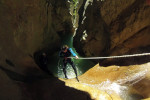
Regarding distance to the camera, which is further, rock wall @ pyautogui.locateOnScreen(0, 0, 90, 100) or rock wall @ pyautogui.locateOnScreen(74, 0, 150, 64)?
rock wall @ pyautogui.locateOnScreen(74, 0, 150, 64)

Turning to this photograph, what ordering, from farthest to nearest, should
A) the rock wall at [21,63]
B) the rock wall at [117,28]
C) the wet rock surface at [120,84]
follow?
the rock wall at [117,28] → the wet rock surface at [120,84] → the rock wall at [21,63]

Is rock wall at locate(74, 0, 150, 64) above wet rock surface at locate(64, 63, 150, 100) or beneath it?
above

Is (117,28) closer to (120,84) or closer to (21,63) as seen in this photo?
(120,84)

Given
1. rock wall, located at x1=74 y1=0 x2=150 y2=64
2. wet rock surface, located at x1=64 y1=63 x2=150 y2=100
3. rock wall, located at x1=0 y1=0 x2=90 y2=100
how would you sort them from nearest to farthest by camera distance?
rock wall, located at x1=0 y1=0 x2=90 y2=100 < wet rock surface, located at x1=64 y1=63 x2=150 y2=100 < rock wall, located at x1=74 y1=0 x2=150 y2=64

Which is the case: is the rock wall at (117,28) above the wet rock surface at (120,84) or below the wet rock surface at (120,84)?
above

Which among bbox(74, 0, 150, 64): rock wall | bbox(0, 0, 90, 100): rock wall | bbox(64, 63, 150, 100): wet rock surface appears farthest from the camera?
bbox(74, 0, 150, 64): rock wall

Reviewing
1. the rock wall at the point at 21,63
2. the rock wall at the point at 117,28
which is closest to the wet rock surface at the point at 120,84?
the rock wall at the point at 21,63

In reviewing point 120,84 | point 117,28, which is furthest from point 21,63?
point 117,28

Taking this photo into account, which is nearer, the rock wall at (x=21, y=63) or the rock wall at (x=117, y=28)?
the rock wall at (x=21, y=63)

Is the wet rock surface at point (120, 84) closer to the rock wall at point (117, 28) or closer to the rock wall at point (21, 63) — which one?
the rock wall at point (21, 63)

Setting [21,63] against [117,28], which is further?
[117,28]

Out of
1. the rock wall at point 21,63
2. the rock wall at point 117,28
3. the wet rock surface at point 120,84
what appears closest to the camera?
the rock wall at point 21,63

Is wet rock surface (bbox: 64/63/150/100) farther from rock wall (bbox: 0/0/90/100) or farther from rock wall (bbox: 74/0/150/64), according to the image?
rock wall (bbox: 74/0/150/64)

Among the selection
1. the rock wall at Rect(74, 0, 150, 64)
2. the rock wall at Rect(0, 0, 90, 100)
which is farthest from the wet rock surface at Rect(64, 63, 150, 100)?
the rock wall at Rect(74, 0, 150, 64)
